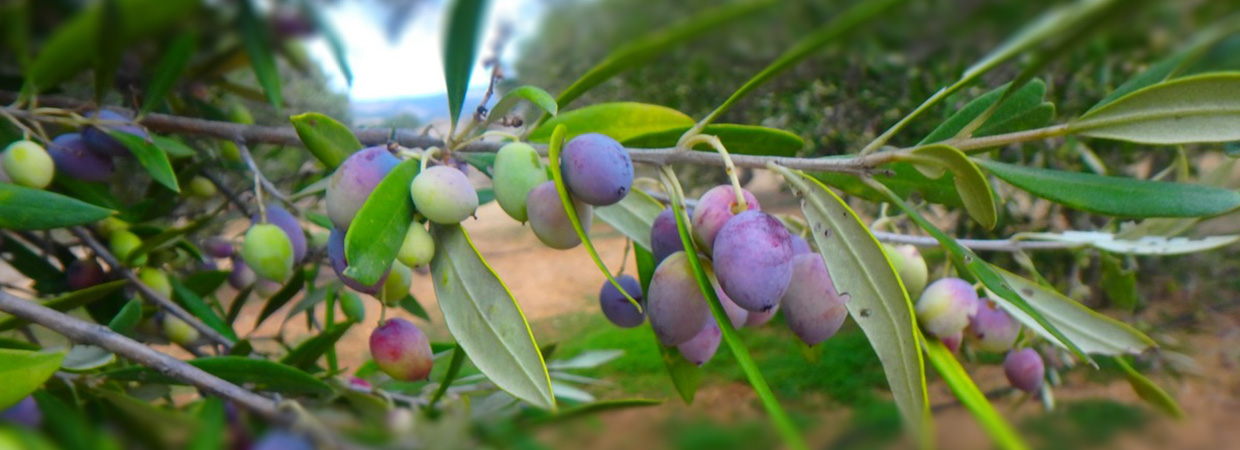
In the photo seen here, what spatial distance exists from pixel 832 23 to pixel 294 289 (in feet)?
3.06

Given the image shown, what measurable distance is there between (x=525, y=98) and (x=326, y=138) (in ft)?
0.53

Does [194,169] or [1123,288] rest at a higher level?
[194,169]

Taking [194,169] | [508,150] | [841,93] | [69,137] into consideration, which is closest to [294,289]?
[194,169]

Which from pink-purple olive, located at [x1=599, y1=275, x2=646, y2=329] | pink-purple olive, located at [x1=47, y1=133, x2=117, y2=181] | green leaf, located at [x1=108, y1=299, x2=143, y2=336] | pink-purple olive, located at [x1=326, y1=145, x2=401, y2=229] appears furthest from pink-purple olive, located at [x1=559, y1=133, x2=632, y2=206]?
pink-purple olive, located at [x1=47, y1=133, x2=117, y2=181]

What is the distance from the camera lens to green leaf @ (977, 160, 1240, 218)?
43cm

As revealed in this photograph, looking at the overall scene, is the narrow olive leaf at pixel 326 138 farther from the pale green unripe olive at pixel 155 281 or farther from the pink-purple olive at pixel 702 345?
the pale green unripe olive at pixel 155 281

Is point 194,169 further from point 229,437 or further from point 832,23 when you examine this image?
point 832,23

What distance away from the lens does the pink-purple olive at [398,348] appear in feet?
2.16

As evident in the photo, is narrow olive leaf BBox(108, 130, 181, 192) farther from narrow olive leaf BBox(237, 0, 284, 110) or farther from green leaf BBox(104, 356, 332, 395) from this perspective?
narrow olive leaf BBox(237, 0, 284, 110)

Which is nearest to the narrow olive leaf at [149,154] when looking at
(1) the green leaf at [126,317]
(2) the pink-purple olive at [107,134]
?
(2) the pink-purple olive at [107,134]

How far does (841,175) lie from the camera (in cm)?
50

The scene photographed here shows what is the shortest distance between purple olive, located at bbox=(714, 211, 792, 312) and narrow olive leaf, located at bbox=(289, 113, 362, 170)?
29cm

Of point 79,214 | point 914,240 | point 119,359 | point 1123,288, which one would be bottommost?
point 1123,288

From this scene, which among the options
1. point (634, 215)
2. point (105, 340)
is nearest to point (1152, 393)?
point (634, 215)
